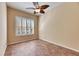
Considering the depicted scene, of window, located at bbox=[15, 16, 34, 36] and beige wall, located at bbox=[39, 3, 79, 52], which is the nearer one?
beige wall, located at bbox=[39, 3, 79, 52]

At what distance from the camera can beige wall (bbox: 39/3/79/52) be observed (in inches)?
138

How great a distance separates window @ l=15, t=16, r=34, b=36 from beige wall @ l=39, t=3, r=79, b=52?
103 cm

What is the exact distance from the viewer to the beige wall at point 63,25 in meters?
3.52

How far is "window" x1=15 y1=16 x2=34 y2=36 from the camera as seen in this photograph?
5.29 m

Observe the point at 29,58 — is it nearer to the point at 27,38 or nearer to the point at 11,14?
the point at 11,14

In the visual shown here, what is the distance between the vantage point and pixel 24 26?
5.72 metres

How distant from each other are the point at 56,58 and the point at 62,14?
354cm

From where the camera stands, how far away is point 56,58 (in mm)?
998

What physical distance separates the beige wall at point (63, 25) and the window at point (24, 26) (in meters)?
1.03

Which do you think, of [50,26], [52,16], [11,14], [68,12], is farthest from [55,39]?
[11,14]

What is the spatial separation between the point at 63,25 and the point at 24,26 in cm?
270

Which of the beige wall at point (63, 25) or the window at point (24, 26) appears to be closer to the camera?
the beige wall at point (63, 25)

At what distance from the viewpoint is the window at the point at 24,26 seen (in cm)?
529

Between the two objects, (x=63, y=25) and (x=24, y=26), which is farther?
(x=24, y=26)
